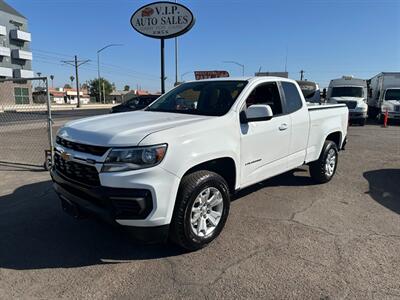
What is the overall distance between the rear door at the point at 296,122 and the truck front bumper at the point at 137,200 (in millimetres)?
2481

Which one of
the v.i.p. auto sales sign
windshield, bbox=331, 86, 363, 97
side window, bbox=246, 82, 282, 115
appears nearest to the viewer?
side window, bbox=246, 82, 282, 115

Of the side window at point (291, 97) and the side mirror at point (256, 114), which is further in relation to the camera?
the side window at point (291, 97)

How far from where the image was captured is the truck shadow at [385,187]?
532 cm

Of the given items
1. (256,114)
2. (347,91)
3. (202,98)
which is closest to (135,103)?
(347,91)

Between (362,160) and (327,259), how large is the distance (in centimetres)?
587

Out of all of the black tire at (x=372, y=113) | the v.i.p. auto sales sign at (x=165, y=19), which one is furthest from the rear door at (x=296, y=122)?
the black tire at (x=372, y=113)

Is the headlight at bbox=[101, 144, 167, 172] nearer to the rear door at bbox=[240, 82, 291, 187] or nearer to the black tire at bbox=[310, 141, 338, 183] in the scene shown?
the rear door at bbox=[240, 82, 291, 187]

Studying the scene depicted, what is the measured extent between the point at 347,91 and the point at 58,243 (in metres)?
20.2

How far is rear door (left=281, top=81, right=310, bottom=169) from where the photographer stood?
5.21 meters

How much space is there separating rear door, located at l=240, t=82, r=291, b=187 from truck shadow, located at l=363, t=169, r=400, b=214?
1664 millimetres

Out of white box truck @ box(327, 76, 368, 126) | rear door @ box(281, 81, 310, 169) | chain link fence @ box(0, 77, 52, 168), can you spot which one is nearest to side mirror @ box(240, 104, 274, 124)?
rear door @ box(281, 81, 310, 169)

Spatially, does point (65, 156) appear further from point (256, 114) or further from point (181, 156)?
point (256, 114)

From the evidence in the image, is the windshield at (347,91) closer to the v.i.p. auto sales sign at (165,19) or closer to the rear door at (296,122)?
the v.i.p. auto sales sign at (165,19)

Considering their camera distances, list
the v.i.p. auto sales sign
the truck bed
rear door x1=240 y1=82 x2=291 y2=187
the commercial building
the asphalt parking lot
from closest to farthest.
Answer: the asphalt parking lot → rear door x1=240 y1=82 x2=291 y2=187 → the truck bed → the v.i.p. auto sales sign → the commercial building
